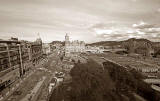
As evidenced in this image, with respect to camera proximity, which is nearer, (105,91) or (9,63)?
(105,91)

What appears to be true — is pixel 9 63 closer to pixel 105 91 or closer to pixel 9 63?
pixel 9 63

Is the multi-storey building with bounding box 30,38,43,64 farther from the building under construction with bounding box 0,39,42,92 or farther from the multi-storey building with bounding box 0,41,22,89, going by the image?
the multi-storey building with bounding box 0,41,22,89

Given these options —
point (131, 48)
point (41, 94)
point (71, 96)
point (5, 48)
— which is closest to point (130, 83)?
point (71, 96)

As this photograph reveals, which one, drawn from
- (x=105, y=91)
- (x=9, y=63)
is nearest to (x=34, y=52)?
(x=9, y=63)

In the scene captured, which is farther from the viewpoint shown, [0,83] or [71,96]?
[0,83]

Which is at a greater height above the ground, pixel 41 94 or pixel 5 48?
pixel 5 48

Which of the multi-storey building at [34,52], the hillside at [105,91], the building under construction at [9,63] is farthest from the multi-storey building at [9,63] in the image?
the hillside at [105,91]

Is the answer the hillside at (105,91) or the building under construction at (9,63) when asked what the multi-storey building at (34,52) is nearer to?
the building under construction at (9,63)

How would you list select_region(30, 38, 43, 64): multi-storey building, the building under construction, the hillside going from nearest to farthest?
the hillside → the building under construction → select_region(30, 38, 43, 64): multi-storey building

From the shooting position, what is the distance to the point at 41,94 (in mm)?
28906

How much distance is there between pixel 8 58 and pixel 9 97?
1446 centimetres

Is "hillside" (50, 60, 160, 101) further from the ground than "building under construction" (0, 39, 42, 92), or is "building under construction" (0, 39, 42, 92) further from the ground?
"building under construction" (0, 39, 42, 92)

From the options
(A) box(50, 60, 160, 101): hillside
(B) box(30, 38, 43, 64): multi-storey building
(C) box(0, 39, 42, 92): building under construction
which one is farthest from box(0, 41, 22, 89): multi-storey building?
(A) box(50, 60, 160, 101): hillside

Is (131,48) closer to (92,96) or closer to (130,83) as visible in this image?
(130,83)
